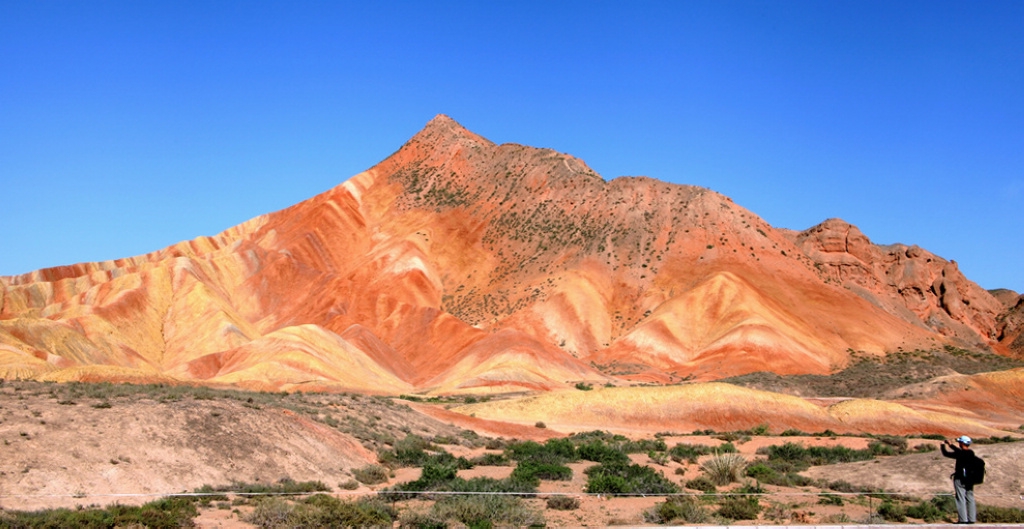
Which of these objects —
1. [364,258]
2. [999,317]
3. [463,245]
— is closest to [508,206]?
[463,245]

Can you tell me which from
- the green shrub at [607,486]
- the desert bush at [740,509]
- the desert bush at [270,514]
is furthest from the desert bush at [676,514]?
the desert bush at [270,514]

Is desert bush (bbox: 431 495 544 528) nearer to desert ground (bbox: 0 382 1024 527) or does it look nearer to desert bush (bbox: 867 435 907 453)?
desert ground (bbox: 0 382 1024 527)

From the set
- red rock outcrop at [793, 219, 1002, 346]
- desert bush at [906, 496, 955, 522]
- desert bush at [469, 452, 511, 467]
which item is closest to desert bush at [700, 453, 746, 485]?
desert bush at [906, 496, 955, 522]

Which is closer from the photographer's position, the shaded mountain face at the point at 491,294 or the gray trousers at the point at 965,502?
the gray trousers at the point at 965,502

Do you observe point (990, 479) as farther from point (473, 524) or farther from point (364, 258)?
point (364, 258)

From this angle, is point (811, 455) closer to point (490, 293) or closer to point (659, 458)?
point (659, 458)

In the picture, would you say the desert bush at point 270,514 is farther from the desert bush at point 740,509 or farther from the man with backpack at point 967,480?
the man with backpack at point 967,480
